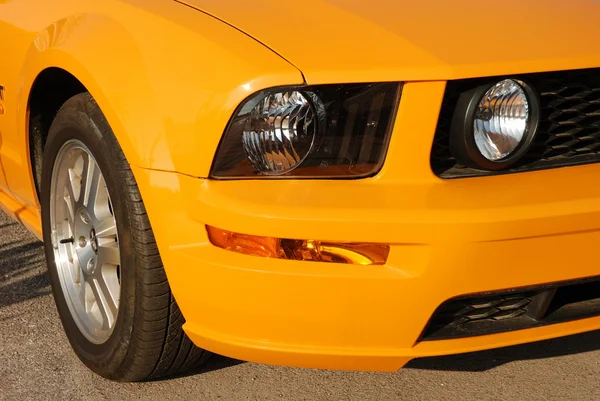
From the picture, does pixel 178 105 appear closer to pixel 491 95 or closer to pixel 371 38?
pixel 371 38

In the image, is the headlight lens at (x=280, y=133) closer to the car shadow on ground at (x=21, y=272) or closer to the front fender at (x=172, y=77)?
the front fender at (x=172, y=77)

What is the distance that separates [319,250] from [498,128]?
1.83ft

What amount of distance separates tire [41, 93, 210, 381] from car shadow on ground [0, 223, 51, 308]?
42 cm

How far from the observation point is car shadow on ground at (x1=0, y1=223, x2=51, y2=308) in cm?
359

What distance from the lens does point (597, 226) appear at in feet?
7.74

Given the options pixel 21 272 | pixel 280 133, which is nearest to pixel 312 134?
pixel 280 133

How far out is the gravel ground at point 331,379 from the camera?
9.37 feet

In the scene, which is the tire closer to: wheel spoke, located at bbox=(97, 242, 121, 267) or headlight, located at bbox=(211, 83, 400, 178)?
wheel spoke, located at bbox=(97, 242, 121, 267)

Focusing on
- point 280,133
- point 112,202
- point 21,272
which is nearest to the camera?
point 280,133

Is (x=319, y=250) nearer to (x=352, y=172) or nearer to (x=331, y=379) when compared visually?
(x=352, y=172)

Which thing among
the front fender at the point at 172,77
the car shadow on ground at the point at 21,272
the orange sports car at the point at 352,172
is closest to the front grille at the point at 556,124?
the orange sports car at the point at 352,172

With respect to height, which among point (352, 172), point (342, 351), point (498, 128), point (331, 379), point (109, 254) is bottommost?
point (331, 379)

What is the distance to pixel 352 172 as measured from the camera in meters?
2.34

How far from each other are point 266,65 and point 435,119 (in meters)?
0.43
